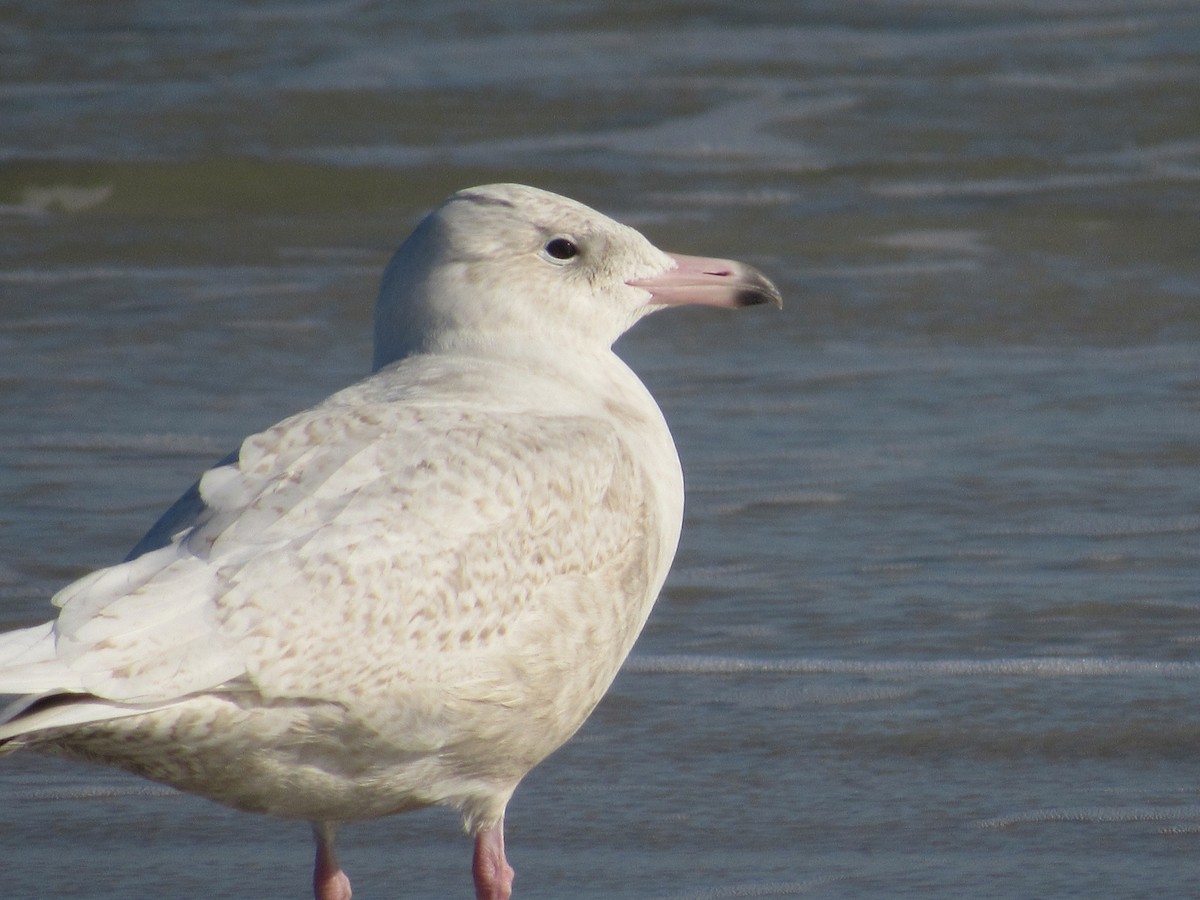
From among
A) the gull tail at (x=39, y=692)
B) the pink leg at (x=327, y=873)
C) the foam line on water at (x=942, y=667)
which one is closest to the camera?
the gull tail at (x=39, y=692)

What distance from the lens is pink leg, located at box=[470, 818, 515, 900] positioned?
14.4 ft

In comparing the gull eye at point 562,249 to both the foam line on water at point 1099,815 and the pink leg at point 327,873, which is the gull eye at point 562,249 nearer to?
the pink leg at point 327,873

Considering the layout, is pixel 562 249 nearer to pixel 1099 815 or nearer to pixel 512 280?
pixel 512 280

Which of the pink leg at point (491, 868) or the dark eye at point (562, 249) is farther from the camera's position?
the dark eye at point (562, 249)

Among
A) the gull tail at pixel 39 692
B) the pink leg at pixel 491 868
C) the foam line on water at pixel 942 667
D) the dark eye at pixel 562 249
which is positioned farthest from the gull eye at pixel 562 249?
the gull tail at pixel 39 692

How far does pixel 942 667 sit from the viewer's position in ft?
18.6

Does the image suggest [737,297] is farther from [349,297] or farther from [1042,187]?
[1042,187]

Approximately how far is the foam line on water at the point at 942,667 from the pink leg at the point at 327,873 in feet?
4.80

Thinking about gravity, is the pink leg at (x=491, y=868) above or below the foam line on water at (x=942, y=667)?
above

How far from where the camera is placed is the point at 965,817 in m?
4.87

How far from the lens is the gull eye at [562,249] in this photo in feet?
15.5

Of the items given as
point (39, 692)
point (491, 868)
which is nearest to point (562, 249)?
point (491, 868)

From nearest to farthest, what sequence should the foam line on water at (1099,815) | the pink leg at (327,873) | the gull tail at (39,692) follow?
the gull tail at (39,692) < the pink leg at (327,873) < the foam line on water at (1099,815)

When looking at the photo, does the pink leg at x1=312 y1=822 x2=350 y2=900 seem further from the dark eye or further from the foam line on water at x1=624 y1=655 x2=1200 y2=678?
the foam line on water at x1=624 y1=655 x2=1200 y2=678
